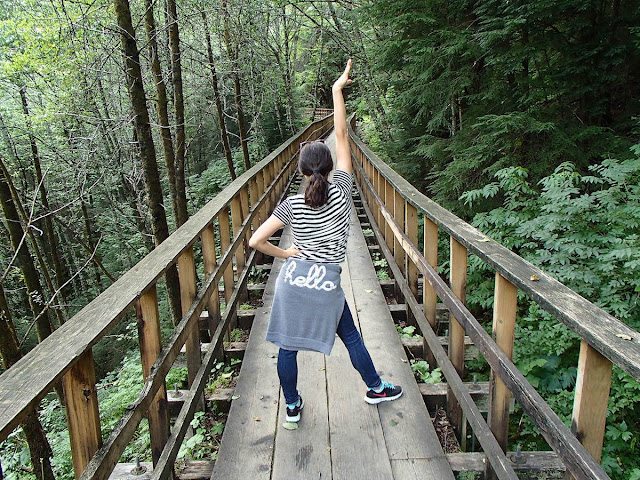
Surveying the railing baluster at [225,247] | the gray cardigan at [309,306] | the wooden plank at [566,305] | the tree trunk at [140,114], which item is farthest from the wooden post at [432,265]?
the tree trunk at [140,114]

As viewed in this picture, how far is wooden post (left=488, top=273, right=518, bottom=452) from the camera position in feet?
7.44

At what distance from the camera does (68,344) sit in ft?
5.76

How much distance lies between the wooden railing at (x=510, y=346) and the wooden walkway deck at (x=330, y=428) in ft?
1.05

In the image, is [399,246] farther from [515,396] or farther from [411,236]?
[515,396]

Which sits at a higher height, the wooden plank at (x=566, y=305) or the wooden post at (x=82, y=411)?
the wooden plank at (x=566, y=305)

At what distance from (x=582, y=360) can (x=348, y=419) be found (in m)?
1.76

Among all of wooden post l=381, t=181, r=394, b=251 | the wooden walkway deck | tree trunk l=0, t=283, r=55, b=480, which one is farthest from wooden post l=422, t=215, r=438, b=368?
tree trunk l=0, t=283, r=55, b=480

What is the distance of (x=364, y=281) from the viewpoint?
560cm

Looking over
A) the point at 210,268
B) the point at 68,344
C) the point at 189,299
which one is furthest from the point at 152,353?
the point at 210,268

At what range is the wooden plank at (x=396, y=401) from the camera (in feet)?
8.85

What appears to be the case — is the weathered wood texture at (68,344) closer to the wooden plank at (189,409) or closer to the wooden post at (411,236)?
the wooden plank at (189,409)

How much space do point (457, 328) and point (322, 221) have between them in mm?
1152

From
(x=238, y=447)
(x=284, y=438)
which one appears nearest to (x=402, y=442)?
(x=284, y=438)

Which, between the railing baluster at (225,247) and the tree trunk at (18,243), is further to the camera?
the tree trunk at (18,243)
